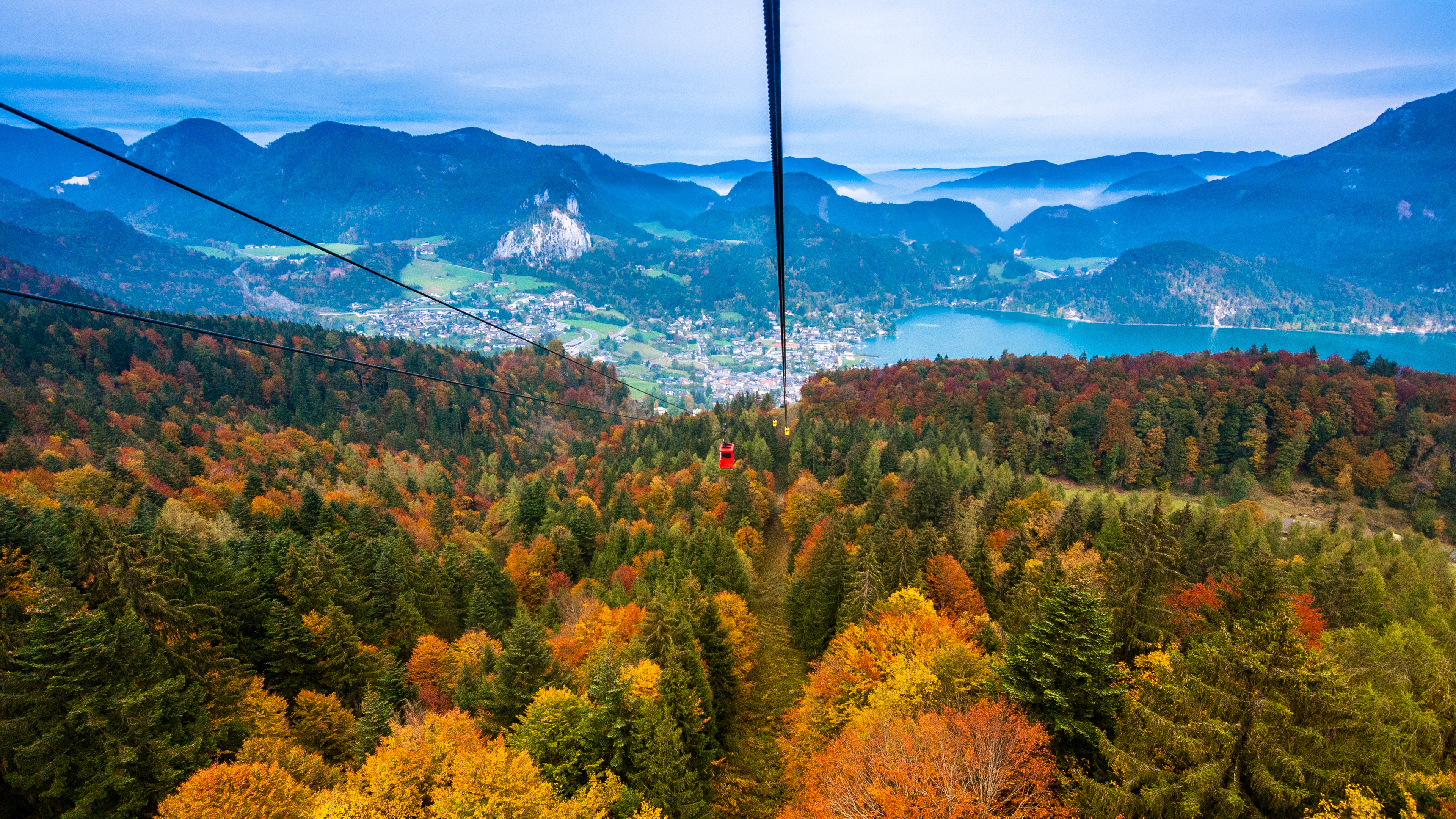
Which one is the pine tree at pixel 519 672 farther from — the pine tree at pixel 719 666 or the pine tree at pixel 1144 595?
the pine tree at pixel 1144 595

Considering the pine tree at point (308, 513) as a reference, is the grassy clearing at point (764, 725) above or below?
below

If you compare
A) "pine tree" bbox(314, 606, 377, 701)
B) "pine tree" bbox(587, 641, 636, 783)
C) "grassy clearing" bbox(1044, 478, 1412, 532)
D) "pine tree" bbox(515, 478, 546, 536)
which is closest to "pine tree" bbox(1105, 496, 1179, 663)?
"pine tree" bbox(587, 641, 636, 783)

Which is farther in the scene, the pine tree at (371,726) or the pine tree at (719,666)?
the pine tree at (719,666)

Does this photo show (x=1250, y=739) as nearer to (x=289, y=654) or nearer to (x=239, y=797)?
(x=239, y=797)

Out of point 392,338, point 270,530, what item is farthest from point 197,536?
point 392,338

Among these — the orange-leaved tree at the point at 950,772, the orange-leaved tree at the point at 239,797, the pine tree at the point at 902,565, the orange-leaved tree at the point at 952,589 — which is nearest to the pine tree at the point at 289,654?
the orange-leaved tree at the point at 239,797
